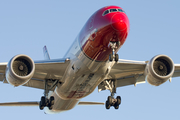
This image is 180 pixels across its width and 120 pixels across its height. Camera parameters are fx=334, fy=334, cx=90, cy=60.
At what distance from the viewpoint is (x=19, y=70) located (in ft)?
74.9

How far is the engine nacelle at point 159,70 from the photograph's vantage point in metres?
23.8

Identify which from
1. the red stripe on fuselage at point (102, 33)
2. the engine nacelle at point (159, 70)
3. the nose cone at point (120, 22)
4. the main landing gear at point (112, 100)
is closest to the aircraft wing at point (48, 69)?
the red stripe on fuselage at point (102, 33)

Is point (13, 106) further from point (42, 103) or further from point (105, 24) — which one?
point (105, 24)

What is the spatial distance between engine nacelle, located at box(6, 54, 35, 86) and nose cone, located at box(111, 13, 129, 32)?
251 inches

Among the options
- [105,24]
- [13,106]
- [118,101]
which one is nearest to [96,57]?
[105,24]

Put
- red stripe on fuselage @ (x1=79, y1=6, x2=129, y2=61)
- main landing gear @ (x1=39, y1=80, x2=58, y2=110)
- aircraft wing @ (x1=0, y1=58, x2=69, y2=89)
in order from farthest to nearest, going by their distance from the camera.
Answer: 1. main landing gear @ (x1=39, y1=80, x2=58, y2=110)
2. aircraft wing @ (x1=0, y1=58, x2=69, y2=89)
3. red stripe on fuselage @ (x1=79, y1=6, x2=129, y2=61)

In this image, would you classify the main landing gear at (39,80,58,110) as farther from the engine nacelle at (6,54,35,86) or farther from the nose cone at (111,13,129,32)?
the nose cone at (111,13,129,32)

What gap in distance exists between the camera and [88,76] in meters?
23.5

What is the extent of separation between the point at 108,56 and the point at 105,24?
7.95 feet

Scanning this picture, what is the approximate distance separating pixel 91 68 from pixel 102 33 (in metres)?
2.95

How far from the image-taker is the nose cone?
20.4 meters

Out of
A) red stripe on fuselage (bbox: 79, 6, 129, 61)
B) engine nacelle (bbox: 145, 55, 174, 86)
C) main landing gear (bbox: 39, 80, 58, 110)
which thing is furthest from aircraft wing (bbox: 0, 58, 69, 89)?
engine nacelle (bbox: 145, 55, 174, 86)

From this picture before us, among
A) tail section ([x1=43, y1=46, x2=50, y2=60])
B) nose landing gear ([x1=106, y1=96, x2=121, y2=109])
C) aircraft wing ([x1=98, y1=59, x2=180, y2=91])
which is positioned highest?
tail section ([x1=43, y1=46, x2=50, y2=60])

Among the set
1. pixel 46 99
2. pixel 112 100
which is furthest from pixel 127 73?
pixel 46 99
